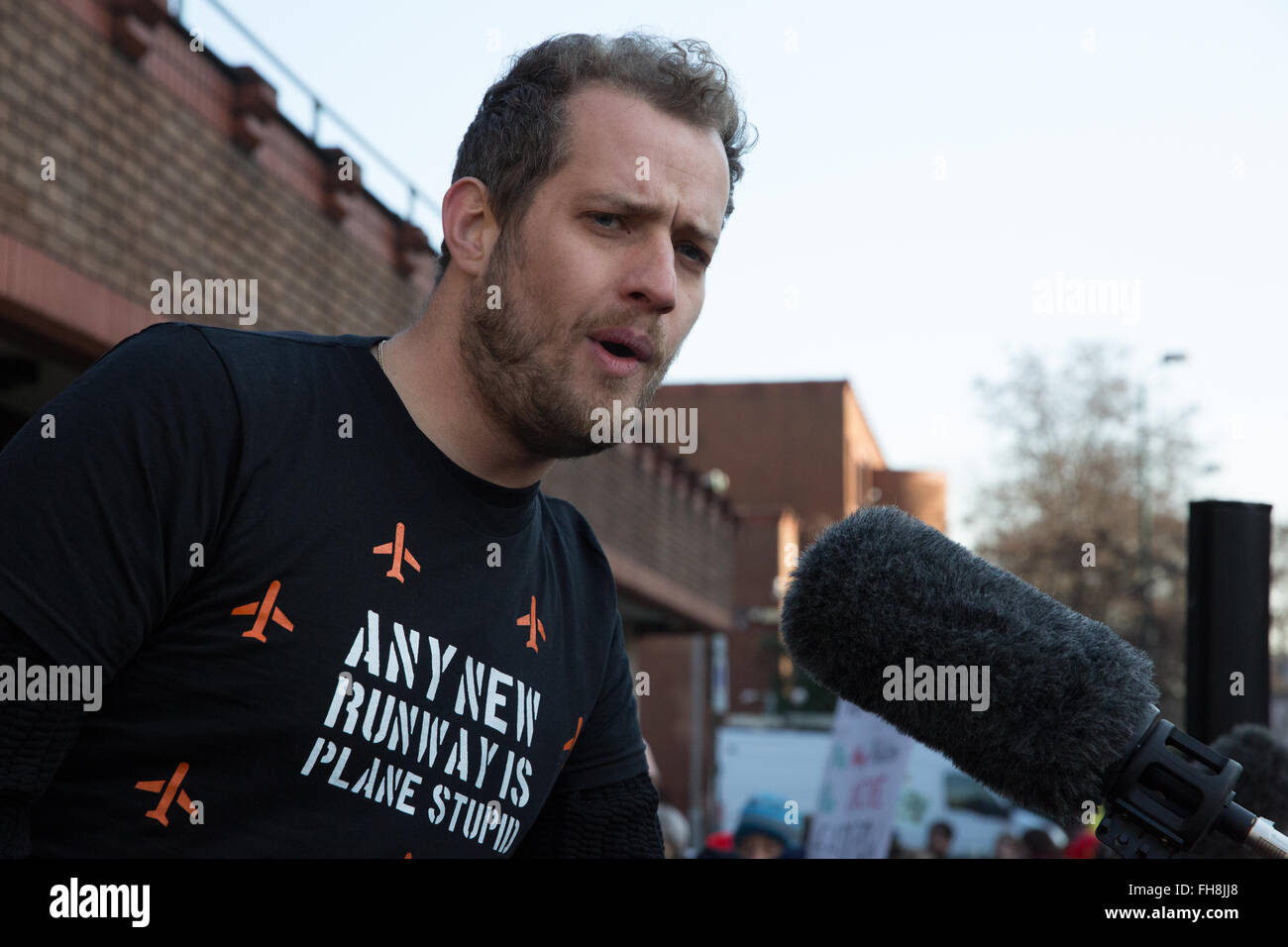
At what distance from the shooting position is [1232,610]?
262cm

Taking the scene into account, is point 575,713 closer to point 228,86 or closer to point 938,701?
point 938,701

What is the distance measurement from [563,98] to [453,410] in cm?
54

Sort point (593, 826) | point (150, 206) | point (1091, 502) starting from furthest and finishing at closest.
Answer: point (1091, 502) → point (150, 206) → point (593, 826)

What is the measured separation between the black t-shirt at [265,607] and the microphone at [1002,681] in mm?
530

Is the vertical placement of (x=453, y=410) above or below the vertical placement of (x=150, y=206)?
below

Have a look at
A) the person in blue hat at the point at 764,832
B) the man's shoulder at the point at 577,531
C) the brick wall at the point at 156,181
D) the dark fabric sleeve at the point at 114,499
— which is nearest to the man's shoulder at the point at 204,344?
the dark fabric sleeve at the point at 114,499

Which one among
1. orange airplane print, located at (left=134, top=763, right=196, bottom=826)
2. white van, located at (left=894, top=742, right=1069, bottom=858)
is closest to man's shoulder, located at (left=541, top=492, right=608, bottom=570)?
orange airplane print, located at (left=134, top=763, right=196, bottom=826)

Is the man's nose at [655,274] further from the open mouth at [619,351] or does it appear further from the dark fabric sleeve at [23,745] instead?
the dark fabric sleeve at [23,745]

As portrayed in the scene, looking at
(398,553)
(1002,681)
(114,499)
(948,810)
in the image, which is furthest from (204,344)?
(948,810)

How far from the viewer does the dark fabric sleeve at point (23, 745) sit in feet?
5.15

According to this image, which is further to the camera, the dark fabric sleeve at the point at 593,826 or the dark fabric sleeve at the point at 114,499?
the dark fabric sleeve at the point at 593,826

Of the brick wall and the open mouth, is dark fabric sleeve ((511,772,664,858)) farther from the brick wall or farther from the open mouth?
the brick wall
